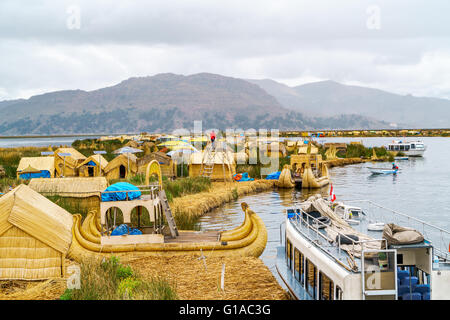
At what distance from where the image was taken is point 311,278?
10.2m

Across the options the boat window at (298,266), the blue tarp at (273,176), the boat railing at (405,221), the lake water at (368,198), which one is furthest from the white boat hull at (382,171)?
the boat window at (298,266)

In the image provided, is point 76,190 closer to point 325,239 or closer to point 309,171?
point 325,239

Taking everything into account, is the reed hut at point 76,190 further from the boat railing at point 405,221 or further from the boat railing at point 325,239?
the boat railing at point 405,221

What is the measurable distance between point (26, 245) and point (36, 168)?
22.2 m

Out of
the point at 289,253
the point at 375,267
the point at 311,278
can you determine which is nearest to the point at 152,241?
the point at 289,253

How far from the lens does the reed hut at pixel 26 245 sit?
8.41 metres

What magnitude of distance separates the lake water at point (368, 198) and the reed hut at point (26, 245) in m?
8.24

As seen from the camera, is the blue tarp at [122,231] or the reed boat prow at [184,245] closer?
the reed boat prow at [184,245]

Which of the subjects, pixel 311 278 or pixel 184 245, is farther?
pixel 184 245

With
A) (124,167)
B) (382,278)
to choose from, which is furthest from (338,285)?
(124,167)

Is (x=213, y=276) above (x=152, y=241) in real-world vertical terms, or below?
below

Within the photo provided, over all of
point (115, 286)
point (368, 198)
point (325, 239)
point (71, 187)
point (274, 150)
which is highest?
point (274, 150)

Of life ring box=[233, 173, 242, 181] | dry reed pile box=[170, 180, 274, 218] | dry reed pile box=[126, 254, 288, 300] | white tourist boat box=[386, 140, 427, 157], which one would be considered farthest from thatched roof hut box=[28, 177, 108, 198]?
white tourist boat box=[386, 140, 427, 157]
